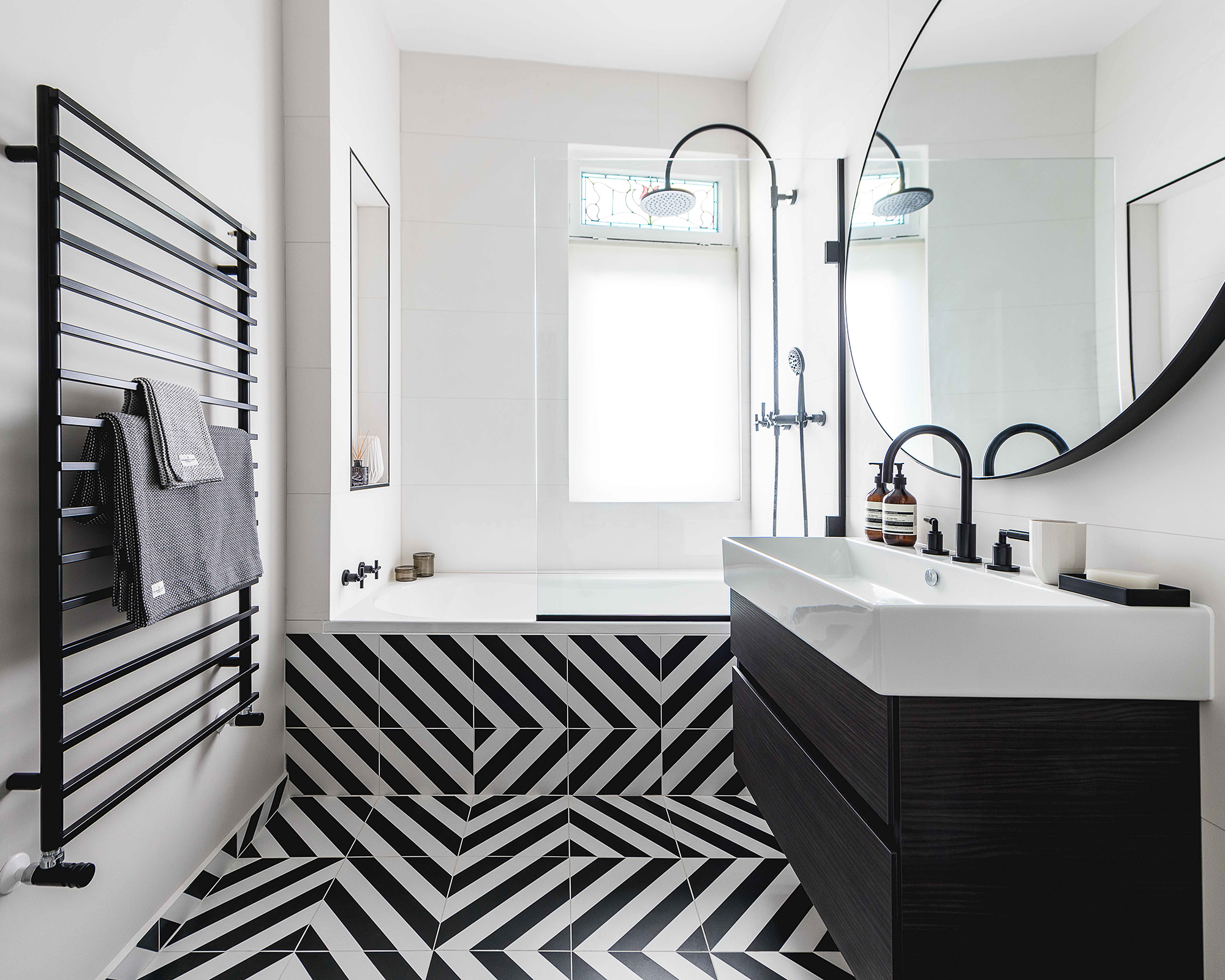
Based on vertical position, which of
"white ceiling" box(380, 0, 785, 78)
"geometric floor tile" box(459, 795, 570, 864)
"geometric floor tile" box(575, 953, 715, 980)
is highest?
"white ceiling" box(380, 0, 785, 78)

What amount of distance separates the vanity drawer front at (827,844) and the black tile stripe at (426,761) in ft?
3.02

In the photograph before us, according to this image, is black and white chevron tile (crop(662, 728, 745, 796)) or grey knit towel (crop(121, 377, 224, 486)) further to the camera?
black and white chevron tile (crop(662, 728, 745, 796))

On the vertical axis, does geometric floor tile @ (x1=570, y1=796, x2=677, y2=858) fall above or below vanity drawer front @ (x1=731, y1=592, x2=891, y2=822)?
below

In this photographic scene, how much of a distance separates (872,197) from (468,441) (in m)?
1.88

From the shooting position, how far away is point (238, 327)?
1825 millimetres

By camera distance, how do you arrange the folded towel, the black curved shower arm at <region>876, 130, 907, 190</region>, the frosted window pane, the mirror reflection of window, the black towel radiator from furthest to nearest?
the mirror reflection of window
the frosted window pane
the black curved shower arm at <region>876, 130, 907, 190</region>
the folded towel
the black towel radiator

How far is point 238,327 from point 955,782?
6.08 ft

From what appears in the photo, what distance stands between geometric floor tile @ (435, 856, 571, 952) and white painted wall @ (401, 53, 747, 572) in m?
1.40

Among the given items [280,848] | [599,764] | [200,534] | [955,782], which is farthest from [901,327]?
[280,848]

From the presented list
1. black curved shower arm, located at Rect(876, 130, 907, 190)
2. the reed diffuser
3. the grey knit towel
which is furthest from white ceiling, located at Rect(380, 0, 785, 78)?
the grey knit towel

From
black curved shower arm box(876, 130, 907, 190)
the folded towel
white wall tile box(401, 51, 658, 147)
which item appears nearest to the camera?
the folded towel

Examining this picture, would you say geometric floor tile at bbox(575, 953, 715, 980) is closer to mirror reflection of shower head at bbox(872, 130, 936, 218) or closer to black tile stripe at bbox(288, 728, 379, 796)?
black tile stripe at bbox(288, 728, 379, 796)

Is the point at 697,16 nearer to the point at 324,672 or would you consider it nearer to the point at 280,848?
the point at 324,672

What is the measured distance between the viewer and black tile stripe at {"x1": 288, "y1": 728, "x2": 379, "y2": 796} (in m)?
2.12
